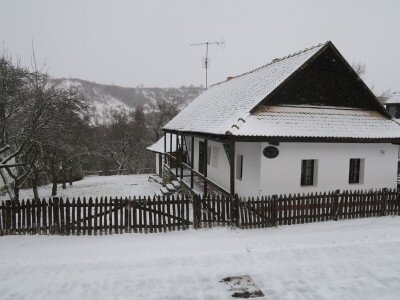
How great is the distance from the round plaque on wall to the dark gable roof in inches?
26.3

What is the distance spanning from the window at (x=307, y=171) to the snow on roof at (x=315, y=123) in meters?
1.49

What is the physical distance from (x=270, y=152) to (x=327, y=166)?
9.18 ft

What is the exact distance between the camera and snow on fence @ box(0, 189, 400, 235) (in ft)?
28.9

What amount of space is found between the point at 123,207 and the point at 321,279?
5.76 meters

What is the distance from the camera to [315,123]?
464 inches

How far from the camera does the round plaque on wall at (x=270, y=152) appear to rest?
10992 mm

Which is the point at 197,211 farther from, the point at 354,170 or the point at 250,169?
the point at 354,170

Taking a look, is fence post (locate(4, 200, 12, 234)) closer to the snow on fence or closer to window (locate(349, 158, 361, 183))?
the snow on fence

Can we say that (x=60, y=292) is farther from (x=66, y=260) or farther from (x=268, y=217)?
(x=268, y=217)

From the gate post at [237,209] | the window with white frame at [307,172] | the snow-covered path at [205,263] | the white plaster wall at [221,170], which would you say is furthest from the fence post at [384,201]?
the white plaster wall at [221,170]

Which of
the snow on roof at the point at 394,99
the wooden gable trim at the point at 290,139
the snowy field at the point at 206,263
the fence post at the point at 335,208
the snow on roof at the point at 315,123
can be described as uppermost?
the snow on roof at the point at 394,99

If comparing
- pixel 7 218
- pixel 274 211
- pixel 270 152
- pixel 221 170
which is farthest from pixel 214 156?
pixel 7 218

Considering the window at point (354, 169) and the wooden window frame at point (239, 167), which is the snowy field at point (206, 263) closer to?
the window at point (354, 169)

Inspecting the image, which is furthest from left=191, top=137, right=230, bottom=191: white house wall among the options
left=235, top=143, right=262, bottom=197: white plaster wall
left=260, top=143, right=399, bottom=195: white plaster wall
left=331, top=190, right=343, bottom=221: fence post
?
left=331, top=190, right=343, bottom=221: fence post
